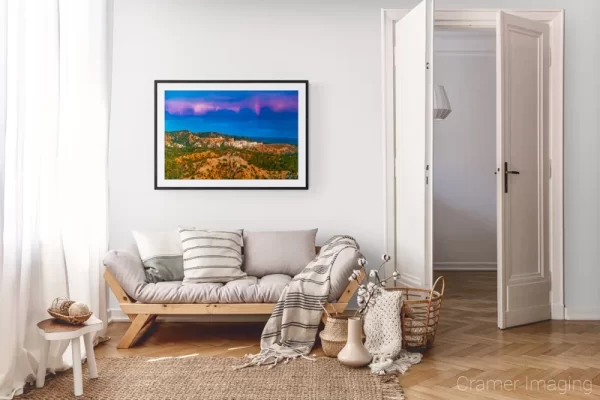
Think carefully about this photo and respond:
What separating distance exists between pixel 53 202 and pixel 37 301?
54cm

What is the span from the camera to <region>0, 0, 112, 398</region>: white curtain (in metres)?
2.81

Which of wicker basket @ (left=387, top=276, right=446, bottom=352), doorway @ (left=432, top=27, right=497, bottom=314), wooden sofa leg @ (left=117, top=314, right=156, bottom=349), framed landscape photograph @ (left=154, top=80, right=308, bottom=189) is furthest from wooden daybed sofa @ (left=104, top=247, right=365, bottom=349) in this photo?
doorway @ (left=432, top=27, right=497, bottom=314)

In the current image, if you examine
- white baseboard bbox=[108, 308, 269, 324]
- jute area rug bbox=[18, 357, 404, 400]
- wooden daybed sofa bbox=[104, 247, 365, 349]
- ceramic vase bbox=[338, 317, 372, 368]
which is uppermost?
wooden daybed sofa bbox=[104, 247, 365, 349]

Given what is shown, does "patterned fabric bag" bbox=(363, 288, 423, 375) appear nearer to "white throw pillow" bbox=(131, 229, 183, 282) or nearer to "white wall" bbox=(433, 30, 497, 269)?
"white throw pillow" bbox=(131, 229, 183, 282)

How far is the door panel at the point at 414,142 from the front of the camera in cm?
398

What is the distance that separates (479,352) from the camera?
3.58 m

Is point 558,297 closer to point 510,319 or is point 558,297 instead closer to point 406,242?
point 510,319

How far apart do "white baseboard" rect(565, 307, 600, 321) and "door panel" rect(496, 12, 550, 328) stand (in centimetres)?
20

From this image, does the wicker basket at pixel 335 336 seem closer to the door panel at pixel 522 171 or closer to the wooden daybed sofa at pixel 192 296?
the wooden daybed sofa at pixel 192 296

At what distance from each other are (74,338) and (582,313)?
3728mm

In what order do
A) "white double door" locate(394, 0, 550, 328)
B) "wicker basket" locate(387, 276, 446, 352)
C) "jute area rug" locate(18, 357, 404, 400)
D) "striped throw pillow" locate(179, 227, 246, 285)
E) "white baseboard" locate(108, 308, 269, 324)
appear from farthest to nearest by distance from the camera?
"white baseboard" locate(108, 308, 269, 324)
"white double door" locate(394, 0, 550, 328)
"striped throw pillow" locate(179, 227, 246, 285)
"wicker basket" locate(387, 276, 446, 352)
"jute area rug" locate(18, 357, 404, 400)

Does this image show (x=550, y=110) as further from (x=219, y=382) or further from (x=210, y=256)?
(x=219, y=382)

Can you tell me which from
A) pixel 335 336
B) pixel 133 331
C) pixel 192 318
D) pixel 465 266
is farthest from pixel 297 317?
pixel 465 266

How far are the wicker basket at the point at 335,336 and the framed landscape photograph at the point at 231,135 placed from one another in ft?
4.65
